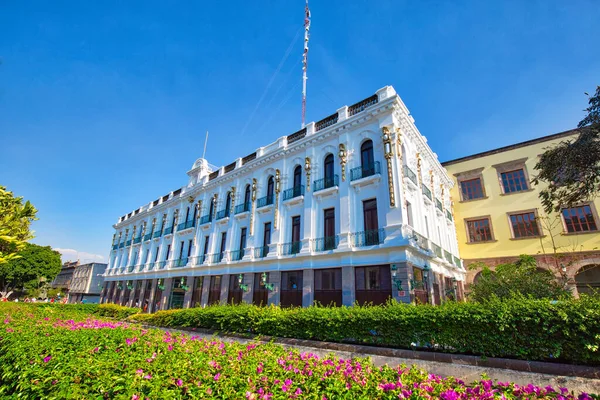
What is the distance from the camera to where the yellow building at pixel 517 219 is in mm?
18297

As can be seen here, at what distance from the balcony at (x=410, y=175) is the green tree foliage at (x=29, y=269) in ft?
181

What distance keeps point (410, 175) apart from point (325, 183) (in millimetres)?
4933

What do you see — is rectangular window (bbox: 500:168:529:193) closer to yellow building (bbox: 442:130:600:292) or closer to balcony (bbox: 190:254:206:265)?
yellow building (bbox: 442:130:600:292)

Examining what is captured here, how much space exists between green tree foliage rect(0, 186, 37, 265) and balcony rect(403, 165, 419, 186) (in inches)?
729

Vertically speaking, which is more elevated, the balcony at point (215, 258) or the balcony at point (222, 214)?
the balcony at point (222, 214)

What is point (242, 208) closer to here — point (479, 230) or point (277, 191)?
point (277, 191)

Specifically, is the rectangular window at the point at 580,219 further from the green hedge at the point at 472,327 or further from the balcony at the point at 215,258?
the balcony at the point at 215,258

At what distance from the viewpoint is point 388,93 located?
16.0m

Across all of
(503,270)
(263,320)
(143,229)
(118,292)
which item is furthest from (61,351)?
(118,292)

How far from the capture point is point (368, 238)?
575 inches

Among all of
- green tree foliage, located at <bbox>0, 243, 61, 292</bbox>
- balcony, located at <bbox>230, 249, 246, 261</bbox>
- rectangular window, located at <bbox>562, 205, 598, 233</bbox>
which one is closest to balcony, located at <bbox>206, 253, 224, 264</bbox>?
balcony, located at <bbox>230, 249, 246, 261</bbox>

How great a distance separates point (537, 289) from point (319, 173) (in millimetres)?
11986

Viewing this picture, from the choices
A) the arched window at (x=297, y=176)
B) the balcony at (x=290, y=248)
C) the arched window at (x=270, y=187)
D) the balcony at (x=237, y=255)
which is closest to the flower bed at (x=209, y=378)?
the balcony at (x=290, y=248)

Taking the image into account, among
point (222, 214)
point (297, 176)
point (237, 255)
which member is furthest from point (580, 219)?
→ point (222, 214)
